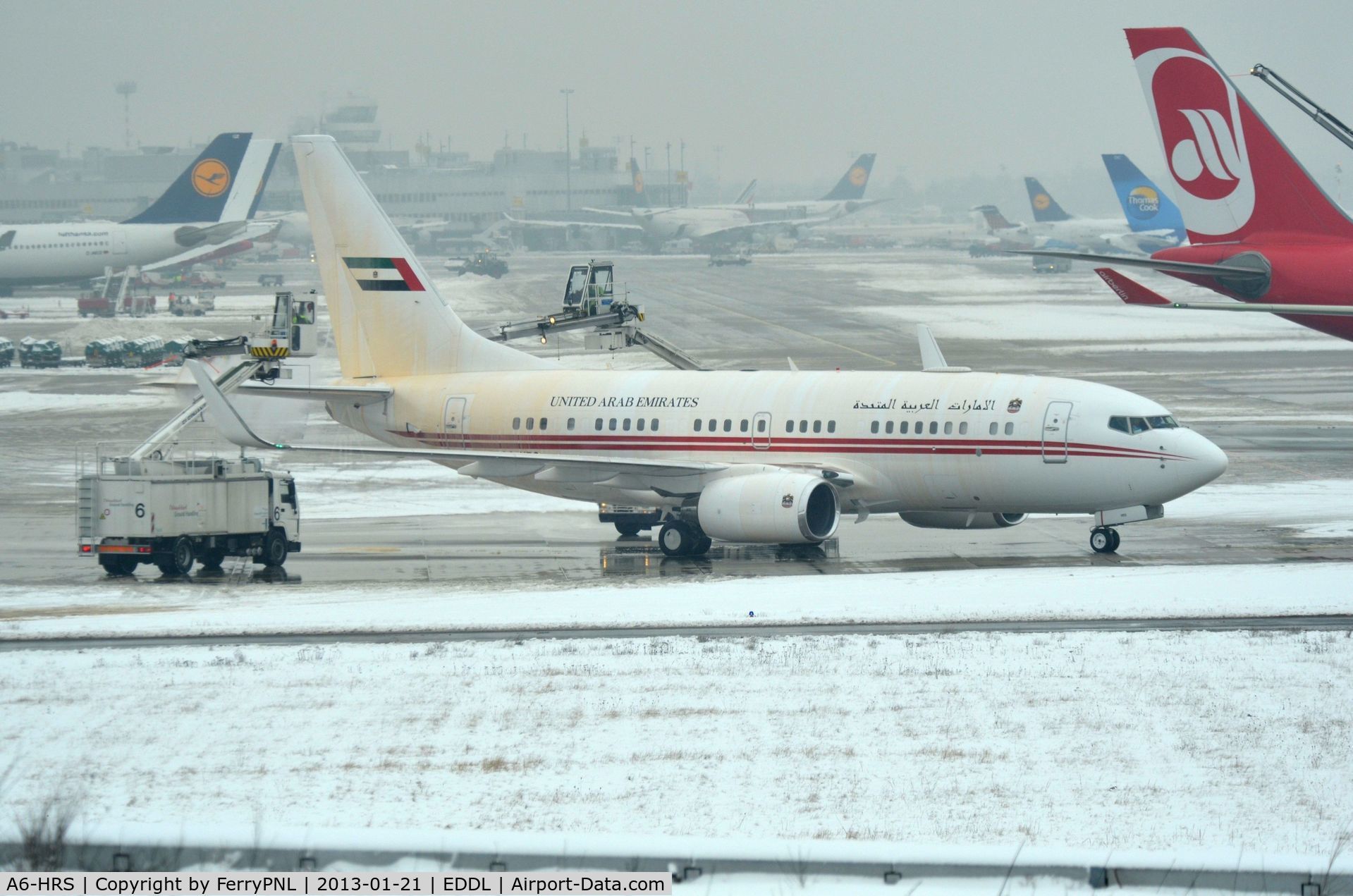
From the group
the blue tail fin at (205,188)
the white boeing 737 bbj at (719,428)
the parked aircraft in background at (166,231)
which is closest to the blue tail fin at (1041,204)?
the parked aircraft in background at (166,231)

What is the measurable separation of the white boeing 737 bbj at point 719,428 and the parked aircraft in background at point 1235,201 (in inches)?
211

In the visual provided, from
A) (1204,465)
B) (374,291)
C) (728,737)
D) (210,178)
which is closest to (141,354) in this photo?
(210,178)

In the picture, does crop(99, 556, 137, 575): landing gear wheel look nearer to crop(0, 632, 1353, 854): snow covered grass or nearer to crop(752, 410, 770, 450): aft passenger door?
crop(0, 632, 1353, 854): snow covered grass

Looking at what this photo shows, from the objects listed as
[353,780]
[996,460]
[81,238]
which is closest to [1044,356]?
[996,460]

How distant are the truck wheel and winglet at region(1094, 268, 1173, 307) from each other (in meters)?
18.4

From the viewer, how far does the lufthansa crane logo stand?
4774 inches

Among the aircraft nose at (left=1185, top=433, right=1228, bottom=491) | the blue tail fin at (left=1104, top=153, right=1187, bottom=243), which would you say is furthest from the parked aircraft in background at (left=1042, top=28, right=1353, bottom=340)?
A: the blue tail fin at (left=1104, top=153, right=1187, bottom=243)

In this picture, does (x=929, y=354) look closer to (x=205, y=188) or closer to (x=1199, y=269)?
(x=1199, y=269)

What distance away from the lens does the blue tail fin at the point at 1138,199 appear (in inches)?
4626

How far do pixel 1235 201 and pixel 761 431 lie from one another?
12821mm

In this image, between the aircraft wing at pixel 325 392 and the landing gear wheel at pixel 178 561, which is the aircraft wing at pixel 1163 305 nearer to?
the aircraft wing at pixel 325 392

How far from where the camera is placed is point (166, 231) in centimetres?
12331

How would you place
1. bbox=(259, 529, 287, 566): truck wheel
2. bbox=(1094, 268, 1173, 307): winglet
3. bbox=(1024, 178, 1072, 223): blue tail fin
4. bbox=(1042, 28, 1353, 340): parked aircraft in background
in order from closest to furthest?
bbox=(1094, 268, 1173, 307): winglet < bbox=(259, 529, 287, 566): truck wheel < bbox=(1042, 28, 1353, 340): parked aircraft in background < bbox=(1024, 178, 1072, 223): blue tail fin

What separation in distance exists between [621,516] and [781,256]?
6476 inches
